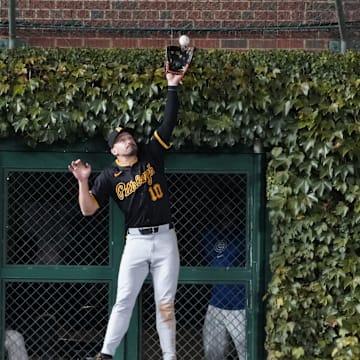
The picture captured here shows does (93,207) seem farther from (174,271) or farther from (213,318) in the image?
(213,318)

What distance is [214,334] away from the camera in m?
6.58

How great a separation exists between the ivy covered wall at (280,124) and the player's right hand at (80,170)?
0.27 meters

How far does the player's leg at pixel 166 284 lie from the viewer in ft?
19.7

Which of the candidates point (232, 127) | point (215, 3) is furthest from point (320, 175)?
point (215, 3)

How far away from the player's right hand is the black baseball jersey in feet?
0.35

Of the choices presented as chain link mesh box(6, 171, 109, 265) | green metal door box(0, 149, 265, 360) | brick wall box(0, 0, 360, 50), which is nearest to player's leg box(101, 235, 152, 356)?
green metal door box(0, 149, 265, 360)

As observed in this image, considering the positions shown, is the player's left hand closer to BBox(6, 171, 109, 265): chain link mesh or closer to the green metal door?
the green metal door

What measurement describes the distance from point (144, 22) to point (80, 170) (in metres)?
1.98

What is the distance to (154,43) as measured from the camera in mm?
7445

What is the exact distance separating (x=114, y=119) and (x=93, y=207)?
0.67 m

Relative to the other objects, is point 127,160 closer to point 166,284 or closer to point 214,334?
point 166,284

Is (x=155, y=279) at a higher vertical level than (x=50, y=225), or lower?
lower

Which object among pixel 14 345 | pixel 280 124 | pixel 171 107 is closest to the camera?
pixel 171 107

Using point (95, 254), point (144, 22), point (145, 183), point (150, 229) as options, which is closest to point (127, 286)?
point (150, 229)
